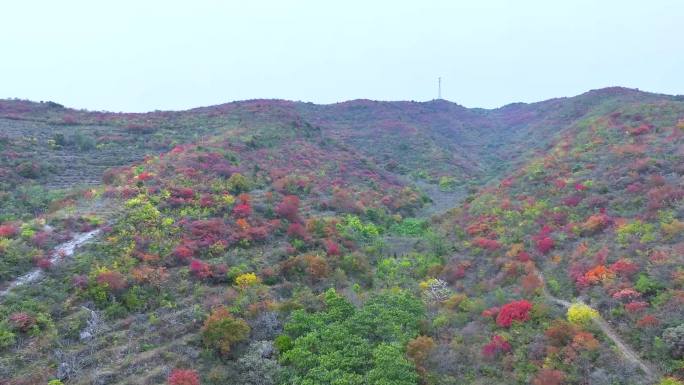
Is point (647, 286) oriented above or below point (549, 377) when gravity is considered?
above

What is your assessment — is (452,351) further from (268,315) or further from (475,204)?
(475,204)

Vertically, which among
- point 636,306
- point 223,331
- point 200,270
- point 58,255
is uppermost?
point 58,255

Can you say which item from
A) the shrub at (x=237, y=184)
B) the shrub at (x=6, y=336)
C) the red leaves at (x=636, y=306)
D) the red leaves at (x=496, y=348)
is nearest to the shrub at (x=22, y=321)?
the shrub at (x=6, y=336)

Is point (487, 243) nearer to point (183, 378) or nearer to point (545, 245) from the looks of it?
point (545, 245)

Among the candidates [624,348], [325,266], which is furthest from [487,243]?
[624,348]

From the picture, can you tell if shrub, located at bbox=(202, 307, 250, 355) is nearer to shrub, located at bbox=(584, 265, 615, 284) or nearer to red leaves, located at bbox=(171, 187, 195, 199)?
red leaves, located at bbox=(171, 187, 195, 199)

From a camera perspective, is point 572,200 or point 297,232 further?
point 572,200

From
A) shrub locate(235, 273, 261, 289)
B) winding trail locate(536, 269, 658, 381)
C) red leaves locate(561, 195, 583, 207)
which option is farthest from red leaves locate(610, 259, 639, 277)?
shrub locate(235, 273, 261, 289)

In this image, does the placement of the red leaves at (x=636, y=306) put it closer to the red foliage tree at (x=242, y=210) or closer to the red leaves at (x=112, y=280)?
the red leaves at (x=112, y=280)
